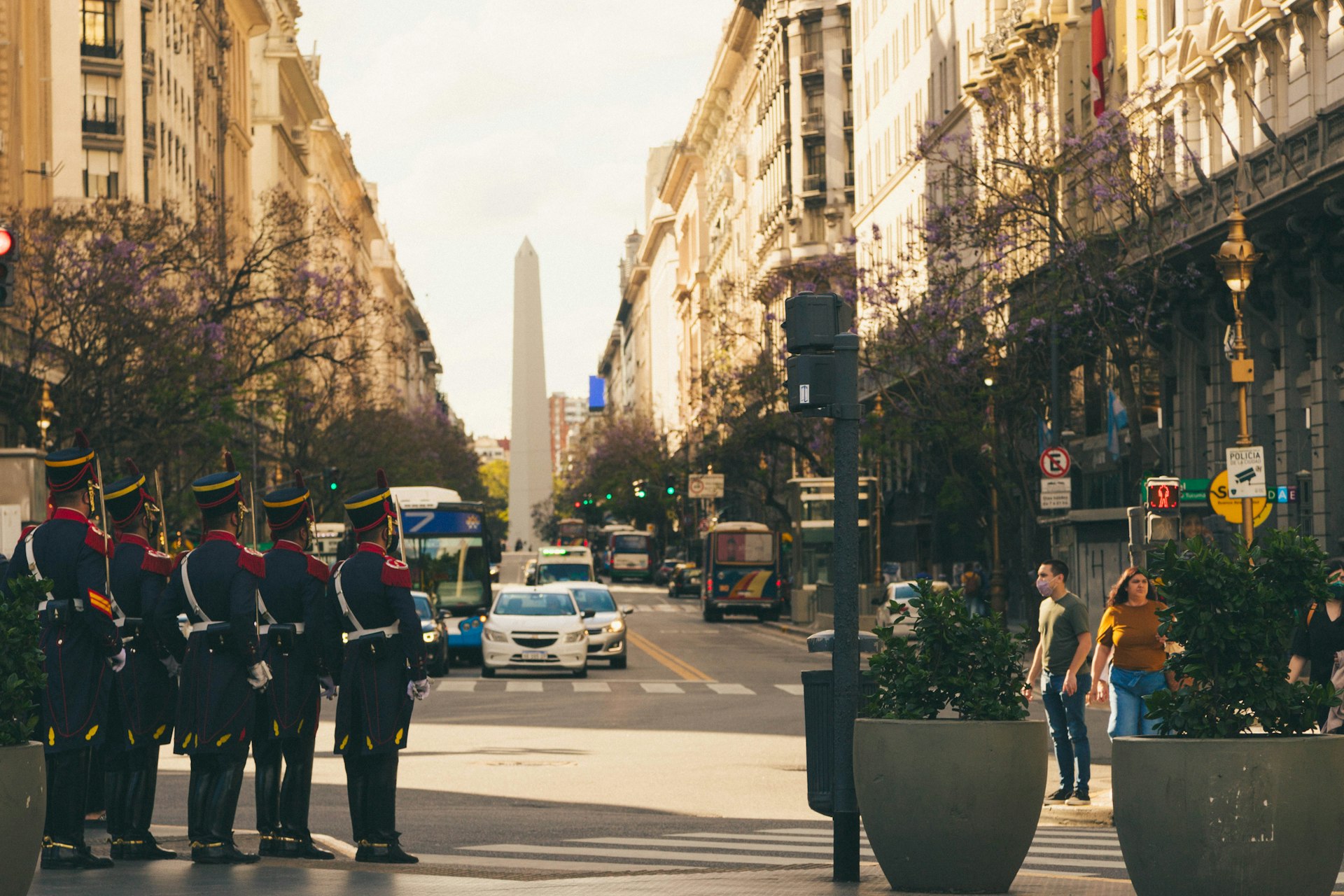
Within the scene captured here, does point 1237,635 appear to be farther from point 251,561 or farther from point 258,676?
point 251,561

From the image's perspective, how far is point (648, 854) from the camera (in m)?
12.3

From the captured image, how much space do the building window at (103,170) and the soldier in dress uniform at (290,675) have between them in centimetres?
5850

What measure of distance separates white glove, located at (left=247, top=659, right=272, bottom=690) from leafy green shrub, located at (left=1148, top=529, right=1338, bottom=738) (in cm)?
471

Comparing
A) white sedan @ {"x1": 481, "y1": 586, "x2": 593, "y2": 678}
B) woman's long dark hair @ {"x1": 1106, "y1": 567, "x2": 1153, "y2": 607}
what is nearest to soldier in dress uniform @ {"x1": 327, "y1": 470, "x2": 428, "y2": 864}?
woman's long dark hair @ {"x1": 1106, "y1": 567, "x2": 1153, "y2": 607}

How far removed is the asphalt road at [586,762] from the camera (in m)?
14.4

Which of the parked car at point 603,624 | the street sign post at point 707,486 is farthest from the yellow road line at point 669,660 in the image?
the street sign post at point 707,486

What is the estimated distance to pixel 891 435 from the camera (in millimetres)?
45344

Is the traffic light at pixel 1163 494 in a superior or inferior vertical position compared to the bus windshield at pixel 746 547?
superior

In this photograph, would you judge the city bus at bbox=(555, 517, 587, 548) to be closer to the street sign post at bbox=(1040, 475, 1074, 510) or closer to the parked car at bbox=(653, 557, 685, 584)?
the parked car at bbox=(653, 557, 685, 584)

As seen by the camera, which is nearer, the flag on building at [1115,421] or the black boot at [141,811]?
the black boot at [141,811]

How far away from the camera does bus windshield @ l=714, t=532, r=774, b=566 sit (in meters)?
63.1

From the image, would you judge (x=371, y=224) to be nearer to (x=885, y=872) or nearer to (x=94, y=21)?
(x=94, y=21)

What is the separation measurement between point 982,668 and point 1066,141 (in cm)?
2888

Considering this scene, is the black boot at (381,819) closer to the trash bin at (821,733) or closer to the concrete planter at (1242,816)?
the trash bin at (821,733)
